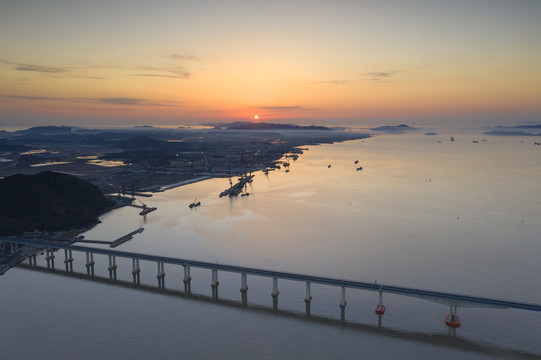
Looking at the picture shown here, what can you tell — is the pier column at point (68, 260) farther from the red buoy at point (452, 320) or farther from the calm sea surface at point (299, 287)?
the red buoy at point (452, 320)

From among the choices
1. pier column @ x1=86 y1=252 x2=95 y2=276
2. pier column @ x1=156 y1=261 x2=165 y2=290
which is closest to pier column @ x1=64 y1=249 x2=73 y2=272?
pier column @ x1=86 y1=252 x2=95 y2=276

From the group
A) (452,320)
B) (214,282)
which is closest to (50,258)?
(214,282)

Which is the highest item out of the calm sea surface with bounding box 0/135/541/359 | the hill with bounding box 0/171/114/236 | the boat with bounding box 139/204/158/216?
the hill with bounding box 0/171/114/236

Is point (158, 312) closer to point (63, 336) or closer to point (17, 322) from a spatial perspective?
point (63, 336)

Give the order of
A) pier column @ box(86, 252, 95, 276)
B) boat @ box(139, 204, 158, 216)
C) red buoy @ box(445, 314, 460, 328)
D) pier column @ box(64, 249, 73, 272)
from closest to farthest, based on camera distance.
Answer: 1. red buoy @ box(445, 314, 460, 328)
2. pier column @ box(86, 252, 95, 276)
3. pier column @ box(64, 249, 73, 272)
4. boat @ box(139, 204, 158, 216)

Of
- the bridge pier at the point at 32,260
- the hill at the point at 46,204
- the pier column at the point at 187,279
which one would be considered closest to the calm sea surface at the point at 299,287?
the pier column at the point at 187,279

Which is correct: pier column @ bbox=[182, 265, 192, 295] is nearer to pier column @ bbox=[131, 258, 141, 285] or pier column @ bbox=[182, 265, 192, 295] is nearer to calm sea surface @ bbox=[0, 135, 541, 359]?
calm sea surface @ bbox=[0, 135, 541, 359]

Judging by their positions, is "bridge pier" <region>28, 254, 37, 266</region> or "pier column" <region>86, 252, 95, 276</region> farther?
"bridge pier" <region>28, 254, 37, 266</region>
